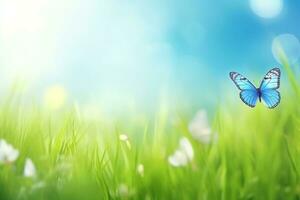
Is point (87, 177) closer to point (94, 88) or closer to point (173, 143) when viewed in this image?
point (173, 143)

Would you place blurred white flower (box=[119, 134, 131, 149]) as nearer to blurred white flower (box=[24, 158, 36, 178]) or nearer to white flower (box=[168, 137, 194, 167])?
white flower (box=[168, 137, 194, 167])

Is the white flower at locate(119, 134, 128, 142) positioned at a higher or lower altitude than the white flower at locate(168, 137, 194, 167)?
higher

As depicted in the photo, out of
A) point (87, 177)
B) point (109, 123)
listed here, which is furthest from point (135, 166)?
point (109, 123)

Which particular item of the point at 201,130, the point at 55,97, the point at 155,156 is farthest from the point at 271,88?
the point at 55,97

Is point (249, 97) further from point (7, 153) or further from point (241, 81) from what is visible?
point (7, 153)

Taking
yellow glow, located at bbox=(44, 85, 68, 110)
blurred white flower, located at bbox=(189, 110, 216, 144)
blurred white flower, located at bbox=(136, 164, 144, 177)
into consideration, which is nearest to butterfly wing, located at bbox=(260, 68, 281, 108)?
blurred white flower, located at bbox=(189, 110, 216, 144)

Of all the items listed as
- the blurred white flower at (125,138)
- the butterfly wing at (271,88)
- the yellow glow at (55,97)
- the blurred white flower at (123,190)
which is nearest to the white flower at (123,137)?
the blurred white flower at (125,138)

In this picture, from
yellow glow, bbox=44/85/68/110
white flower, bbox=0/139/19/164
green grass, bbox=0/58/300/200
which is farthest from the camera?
yellow glow, bbox=44/85/68/110
